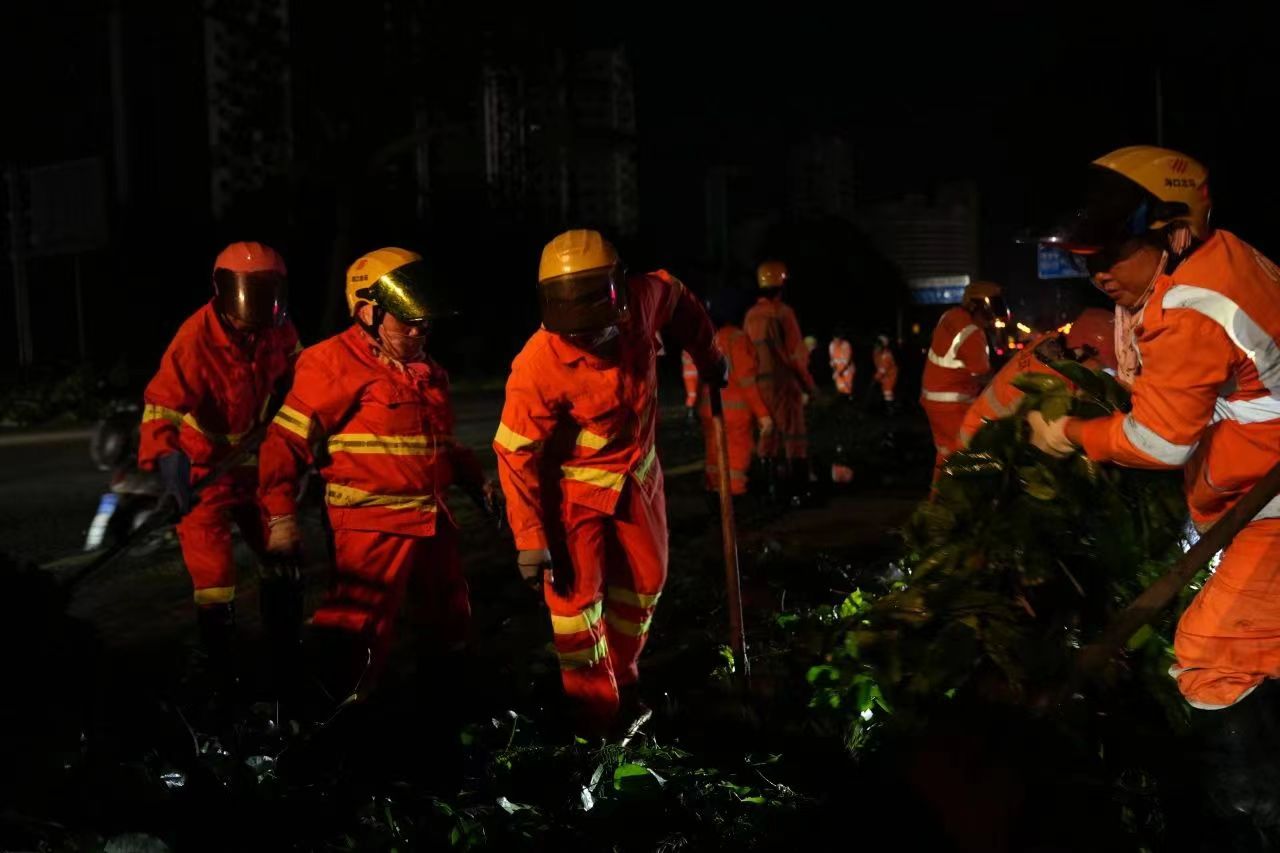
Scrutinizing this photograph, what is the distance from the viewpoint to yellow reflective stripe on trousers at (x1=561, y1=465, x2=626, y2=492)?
454 cm

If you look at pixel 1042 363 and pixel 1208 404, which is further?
pixel 1042 363

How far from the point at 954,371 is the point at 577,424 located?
14.9 feet

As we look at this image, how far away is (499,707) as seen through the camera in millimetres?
4891

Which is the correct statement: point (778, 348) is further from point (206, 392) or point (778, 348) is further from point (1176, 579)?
point (1176, 579)

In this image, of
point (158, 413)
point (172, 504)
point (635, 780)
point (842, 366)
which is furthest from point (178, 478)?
point (842, 366)

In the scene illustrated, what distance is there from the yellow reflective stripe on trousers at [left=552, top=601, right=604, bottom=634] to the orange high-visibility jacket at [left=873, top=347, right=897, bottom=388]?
17.3 m

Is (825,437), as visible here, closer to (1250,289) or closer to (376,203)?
(1250,289)

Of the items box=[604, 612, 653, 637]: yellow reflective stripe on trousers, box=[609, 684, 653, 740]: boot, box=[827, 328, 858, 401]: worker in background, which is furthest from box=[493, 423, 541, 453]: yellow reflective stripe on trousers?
box=[827, 328, 858, 401]: worker in background

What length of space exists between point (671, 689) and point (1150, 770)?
255 cm

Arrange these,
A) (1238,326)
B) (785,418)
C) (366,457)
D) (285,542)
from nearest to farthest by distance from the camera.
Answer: (1238,326)
(366,457)
(285,542)
(785,418)

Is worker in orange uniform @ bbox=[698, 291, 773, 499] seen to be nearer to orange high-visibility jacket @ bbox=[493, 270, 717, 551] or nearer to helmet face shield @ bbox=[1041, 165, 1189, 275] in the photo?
orange high-visibility jacket @ bbox=[493, 270, 717, 551]

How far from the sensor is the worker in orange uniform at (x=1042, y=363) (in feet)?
16.1

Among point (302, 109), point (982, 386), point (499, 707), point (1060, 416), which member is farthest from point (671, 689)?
point (302, 109)

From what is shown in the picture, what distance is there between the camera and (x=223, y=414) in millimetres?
5379
